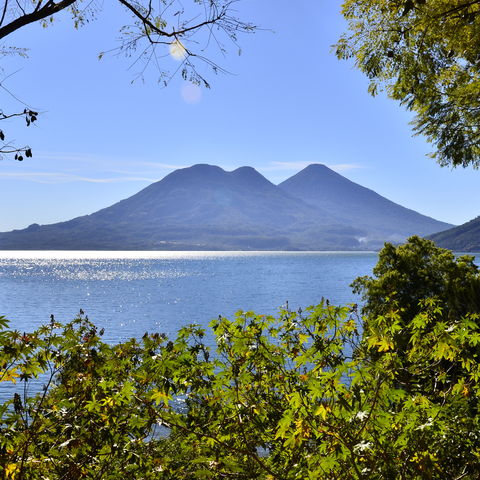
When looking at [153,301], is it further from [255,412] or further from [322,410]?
[322,410]

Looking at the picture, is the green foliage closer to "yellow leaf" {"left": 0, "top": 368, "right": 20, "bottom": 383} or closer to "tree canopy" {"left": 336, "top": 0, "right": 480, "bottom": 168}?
"yellow leaf" {"left": 0, "top": 368, "right": 20, "bottom": 383}

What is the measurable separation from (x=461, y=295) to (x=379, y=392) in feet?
59.6

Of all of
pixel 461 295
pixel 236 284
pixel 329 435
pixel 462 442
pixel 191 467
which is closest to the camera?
pixel 329 435

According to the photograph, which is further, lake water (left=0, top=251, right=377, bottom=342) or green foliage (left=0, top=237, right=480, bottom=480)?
lake water (left=0, top=251, right=377, bottom=342)

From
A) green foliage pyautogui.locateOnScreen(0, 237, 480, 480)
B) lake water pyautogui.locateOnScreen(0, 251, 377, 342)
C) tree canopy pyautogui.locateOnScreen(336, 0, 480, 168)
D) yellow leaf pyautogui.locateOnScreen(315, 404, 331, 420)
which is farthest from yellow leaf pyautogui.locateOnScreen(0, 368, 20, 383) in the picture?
lake water pyautogui.locateOnScreen(0, 251, 377, 342)

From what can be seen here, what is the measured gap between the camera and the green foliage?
147 inches

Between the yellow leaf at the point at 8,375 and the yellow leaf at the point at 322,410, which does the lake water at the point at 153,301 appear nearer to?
the yellow leaf at the point at 8,375

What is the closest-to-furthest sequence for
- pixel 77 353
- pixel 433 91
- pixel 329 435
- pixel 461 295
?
1. pixel 329 435
2. pixel 77 353
3. pixel 433 91
4. pixel 461 295

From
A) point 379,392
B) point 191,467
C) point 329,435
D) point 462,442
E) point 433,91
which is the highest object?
point 433,91

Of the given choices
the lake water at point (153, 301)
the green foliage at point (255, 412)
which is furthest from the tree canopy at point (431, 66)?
the lake water at point (153, 301)

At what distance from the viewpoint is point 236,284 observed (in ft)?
444

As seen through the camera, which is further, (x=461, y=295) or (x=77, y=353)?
(x=461, y=295)

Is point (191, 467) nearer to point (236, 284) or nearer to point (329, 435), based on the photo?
point (329, 435)

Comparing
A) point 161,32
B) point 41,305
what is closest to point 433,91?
point 161,32
